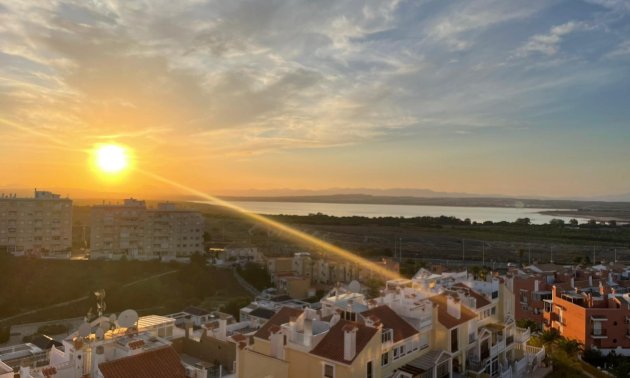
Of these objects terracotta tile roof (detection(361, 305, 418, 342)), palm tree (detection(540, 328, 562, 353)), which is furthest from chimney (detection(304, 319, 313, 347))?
palm tree (detection(540, 328, 562, 353))

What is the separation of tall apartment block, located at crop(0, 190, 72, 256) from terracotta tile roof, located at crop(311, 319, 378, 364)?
4564 cm

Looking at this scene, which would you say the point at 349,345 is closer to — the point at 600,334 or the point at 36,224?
the point at 600,334

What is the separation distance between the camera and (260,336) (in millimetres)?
12727

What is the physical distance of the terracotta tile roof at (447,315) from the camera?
46.0ft

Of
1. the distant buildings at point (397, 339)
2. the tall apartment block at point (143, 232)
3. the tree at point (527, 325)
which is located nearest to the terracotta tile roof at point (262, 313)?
the distant buildings at point (397, 339)

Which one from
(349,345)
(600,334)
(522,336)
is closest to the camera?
(349,345)

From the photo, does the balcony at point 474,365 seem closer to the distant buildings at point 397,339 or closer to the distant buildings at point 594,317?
the distant buildings at point 397,339

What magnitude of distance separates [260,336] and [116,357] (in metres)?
3.57

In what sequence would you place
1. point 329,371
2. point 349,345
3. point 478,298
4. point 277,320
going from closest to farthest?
point 349,345, point 329,371, point 277,320, point 478,298

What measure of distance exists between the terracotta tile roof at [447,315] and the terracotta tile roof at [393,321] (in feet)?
4.25

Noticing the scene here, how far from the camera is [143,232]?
52.1 m

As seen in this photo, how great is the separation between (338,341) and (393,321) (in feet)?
8.05

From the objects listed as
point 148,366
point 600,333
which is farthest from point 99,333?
point 600,333

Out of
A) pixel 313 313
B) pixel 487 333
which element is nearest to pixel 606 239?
pixel 487 333
